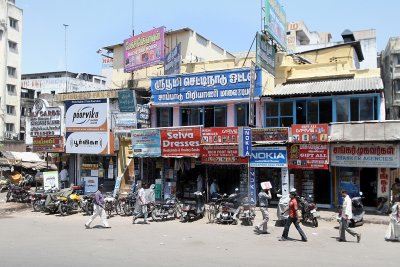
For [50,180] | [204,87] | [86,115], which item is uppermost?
[204,87]

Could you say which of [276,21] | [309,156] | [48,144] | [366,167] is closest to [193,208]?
[309,156]

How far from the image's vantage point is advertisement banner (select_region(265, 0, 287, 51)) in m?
22.7

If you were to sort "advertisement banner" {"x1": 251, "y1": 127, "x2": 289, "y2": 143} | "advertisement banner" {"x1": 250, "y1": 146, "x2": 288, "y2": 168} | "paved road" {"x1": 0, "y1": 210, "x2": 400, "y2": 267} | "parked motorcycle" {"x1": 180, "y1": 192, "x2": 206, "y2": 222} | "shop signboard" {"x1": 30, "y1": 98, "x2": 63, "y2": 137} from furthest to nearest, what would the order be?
"shop signboard" {"x1": 30, "y1": 98, "x2": 63, "y2": 137} → "advertisement banner" {"x1": 250, "y1": 146, "x2": 288, "y2": 168} → "advertisement banner" {"x1": 251, "y1": 127, "x2": 289, "y2": 143} → "parked motorcycle" {"x1": 180, "y1": 192, "x2": 206, "y2": 222} → "paved road" {"x1": 0, "y1": 210, "x2": 400, "y2": 267}

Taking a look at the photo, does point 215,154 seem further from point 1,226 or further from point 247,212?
point 1,226

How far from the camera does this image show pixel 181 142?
22.5 meters

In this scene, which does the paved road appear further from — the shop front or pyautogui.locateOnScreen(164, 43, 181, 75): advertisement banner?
pyautogui.locateOnScreen(164, 43, 181, 75): advertisement banner

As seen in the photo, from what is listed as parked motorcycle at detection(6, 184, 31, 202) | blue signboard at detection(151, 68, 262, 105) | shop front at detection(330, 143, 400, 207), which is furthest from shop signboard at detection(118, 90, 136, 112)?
shop front at detection(330, 143, 400, 207)

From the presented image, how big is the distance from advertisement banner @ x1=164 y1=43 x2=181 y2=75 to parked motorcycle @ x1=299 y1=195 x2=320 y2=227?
1170 centimetres

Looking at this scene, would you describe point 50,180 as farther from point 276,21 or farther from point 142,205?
point 276,21

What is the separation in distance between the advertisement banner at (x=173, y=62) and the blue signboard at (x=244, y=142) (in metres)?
7.37

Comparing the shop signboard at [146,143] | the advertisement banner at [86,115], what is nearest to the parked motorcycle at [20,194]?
the advertisement banner at [86,115]

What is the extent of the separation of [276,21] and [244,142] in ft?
28.6

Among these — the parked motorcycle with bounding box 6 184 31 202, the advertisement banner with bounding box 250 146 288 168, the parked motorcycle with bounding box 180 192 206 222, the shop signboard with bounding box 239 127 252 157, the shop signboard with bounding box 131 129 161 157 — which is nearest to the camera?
the parked motorcycle with bounding box 180 192 206 222

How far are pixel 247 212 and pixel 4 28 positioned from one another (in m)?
48.8
